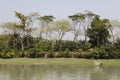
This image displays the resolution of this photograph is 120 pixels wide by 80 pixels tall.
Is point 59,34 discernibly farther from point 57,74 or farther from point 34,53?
point 57,74

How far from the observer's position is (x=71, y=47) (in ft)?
164

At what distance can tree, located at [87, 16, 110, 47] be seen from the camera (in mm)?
51062

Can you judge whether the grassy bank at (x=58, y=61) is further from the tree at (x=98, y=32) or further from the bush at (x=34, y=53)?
the tree at (x=98, y=32)

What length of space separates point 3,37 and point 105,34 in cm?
1603

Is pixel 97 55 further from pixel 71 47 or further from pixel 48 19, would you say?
pixel 48 19

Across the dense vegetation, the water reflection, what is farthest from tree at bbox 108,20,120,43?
the water reflection

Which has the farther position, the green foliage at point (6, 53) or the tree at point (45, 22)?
the tree at point (45, 22)

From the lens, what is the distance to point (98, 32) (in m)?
52.4

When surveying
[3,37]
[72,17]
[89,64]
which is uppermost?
[72,17]

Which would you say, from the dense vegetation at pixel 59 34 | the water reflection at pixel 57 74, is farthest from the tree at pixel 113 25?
the water reflection at pixel 57 74

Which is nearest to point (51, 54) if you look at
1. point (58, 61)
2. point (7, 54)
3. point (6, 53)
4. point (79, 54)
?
point (79, 54)

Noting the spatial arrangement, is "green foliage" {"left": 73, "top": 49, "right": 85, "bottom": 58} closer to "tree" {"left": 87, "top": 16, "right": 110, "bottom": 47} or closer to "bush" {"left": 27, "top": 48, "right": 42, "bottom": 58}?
"bush" {"left": 27, "top": 48, "right": 42, "bottom": 58}

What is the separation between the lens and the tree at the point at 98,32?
A: 5106 centimetres

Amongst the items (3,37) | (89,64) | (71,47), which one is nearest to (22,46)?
(3,37)
